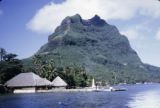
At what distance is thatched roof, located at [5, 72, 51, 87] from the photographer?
50312 millimetres

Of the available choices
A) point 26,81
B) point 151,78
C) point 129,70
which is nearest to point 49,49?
point 129,70

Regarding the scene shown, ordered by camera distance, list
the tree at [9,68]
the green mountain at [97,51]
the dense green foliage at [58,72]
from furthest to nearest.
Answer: the green mountain at [97,51]
the dense green foliage at [58,72]
the tree at [9,68]

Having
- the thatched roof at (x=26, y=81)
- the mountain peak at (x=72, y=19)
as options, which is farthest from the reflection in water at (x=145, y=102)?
the mountain peak at (x=72, y=19)

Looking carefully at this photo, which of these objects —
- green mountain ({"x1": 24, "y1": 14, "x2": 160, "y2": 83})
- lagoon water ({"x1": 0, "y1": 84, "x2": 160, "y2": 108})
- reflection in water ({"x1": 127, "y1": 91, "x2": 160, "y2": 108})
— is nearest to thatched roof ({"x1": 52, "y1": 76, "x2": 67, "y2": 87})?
lagoon water ({"x1": 0, "y1": 84, "x2": 160, "y2": 108})

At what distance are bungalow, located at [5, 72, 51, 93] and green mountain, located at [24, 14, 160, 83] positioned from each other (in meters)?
53.5

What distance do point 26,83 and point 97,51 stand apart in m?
107

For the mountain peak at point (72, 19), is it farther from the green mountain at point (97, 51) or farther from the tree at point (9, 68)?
the tree at point (9, 68)

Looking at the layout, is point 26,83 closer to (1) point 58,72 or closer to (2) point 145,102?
(1) point 58,72

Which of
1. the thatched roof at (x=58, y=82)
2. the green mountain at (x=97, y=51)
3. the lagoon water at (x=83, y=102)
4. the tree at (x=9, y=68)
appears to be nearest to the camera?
the lagoon water at (x=83, y=102)

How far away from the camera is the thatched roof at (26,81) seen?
50.3 metres

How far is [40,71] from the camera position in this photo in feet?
189

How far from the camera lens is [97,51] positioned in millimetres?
156875

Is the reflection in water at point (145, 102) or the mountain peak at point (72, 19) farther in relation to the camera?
the mountain peak at point (72, 19)

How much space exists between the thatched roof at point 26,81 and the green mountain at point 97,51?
178 feet
